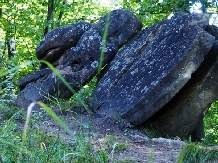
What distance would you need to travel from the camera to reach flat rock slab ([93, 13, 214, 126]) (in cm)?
661

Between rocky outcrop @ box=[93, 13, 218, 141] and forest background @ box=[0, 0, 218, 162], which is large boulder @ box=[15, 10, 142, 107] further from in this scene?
forest background @ box=[0, 0, 218, 162]

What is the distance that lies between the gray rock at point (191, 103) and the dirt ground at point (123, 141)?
2.77ft

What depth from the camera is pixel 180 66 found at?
6.59 m

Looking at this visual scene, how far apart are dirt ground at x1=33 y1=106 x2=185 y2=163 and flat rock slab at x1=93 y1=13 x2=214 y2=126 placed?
371 millimetres

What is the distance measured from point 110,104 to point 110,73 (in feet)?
3.55

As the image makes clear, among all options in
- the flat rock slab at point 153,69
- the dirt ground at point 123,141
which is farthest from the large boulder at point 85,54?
the dirt ground at point 123,141

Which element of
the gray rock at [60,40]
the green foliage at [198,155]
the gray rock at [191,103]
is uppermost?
the gray rock at [60,40]

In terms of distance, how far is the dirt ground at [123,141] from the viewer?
3912mm

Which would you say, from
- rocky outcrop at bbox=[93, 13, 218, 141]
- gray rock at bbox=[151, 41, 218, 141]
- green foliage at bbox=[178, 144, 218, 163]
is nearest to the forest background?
rocky outcrop at bbox=[93, 13, 218, 141]

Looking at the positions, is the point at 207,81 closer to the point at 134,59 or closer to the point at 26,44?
the point at 134,59

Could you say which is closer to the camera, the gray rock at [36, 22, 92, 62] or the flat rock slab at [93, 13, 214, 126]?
the flat rock slab at [93, 13, 214, 126]

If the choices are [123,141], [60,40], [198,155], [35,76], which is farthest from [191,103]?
[35,76]

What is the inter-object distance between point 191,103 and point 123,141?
2501 mm

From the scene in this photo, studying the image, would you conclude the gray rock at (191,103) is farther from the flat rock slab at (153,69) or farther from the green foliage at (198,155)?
the green foliage at (198,155)
